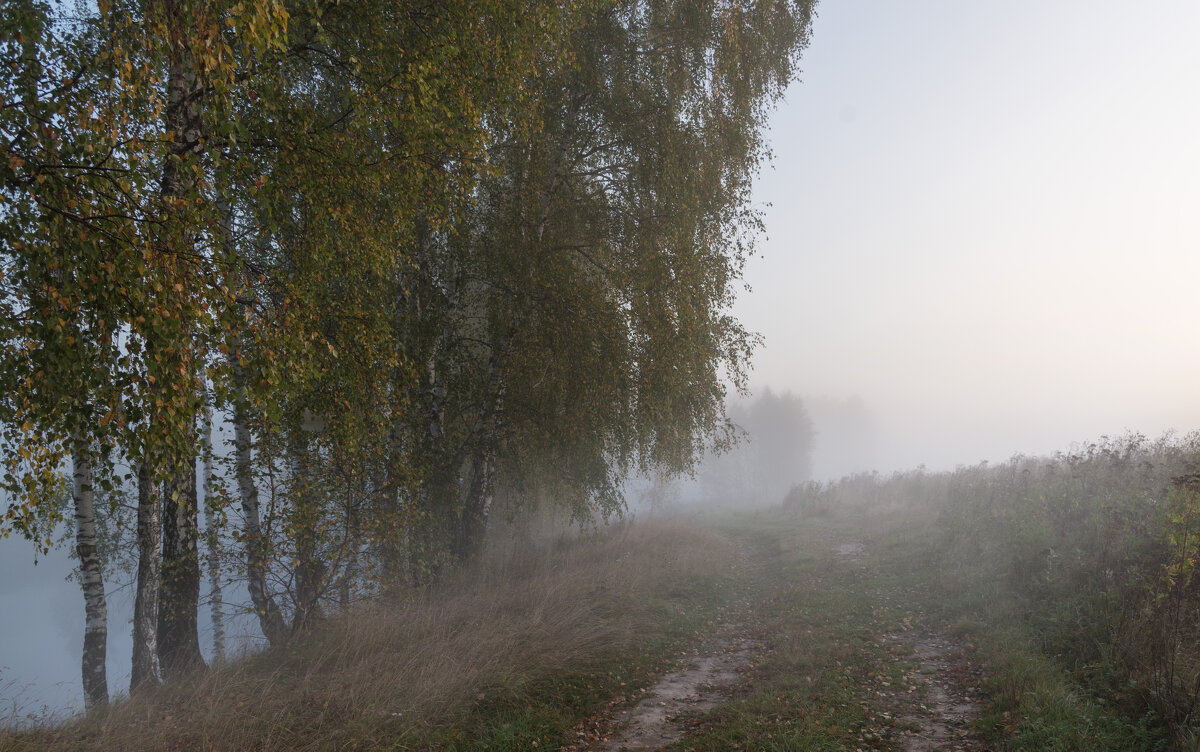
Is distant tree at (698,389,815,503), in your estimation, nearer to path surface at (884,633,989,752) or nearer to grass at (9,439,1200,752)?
grass at (9,439,1200,752)

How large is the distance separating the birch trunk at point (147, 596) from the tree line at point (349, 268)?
1.5 inches

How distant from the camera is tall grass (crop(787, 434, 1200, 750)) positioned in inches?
236

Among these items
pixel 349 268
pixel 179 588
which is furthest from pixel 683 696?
pixel 179 588

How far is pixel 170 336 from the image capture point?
142 inches

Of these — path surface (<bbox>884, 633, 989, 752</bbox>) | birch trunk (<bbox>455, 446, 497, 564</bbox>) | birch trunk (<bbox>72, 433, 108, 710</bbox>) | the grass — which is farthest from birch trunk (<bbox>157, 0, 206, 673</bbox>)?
path surface (<bbox>884, 633, 989, 752</bbox>)

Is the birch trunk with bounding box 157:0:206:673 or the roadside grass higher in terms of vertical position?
the birch trunk with bounding box 157:0:206:673

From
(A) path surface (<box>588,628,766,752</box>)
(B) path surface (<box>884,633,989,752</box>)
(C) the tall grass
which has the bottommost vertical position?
(B) path surface (<box>884,633,989,752</box>)

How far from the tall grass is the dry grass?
5527 millimetres

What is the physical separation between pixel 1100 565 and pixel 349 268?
10845 mm

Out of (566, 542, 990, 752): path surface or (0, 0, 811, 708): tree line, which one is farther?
(566, 542, 990, 752): path surface

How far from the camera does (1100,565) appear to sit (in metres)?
8.30

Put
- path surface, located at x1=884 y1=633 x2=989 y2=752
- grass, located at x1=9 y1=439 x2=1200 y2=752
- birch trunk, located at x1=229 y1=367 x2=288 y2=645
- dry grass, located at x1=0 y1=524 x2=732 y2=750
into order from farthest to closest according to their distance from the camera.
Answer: birch trunk, located at x1=229 y1=367 x2=288 y2=645 → path surface, located at x1=884 y1=633 x2=989 y2=752 → grass, located at x1=9 y1=439 x2=1200 y2=752 → dry grass, located at x1=0 y1=524 x2=732 y2=750

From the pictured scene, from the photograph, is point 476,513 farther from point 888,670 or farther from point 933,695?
point 933,695

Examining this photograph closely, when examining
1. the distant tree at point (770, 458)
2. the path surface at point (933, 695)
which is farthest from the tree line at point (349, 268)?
the distant tree at point (770, 458)
